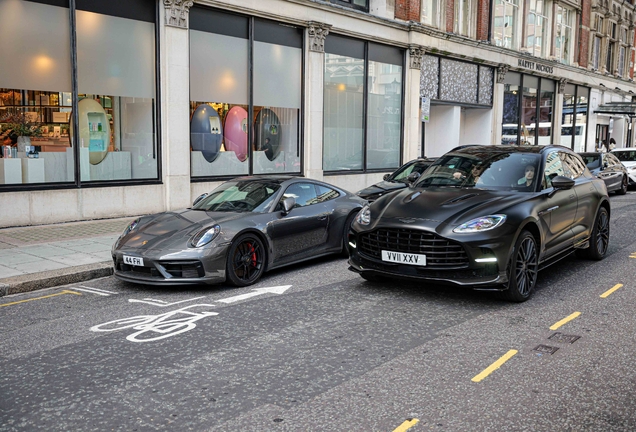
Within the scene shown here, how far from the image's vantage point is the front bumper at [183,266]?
291 inches

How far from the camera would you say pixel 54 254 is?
955 cm

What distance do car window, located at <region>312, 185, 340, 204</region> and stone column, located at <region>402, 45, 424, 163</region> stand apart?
13305 mm

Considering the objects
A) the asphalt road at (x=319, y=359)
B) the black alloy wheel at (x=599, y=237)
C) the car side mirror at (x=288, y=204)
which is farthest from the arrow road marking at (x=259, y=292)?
the black alloy wheel at (x=599, y=237)

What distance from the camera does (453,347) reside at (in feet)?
17.6

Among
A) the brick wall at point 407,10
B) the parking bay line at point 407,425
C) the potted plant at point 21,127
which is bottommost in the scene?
the parking bay line at point 407,425

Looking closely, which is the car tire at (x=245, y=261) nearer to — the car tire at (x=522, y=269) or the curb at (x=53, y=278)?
the curb at (x=53, y=278)

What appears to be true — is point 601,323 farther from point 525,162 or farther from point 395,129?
point 395,129

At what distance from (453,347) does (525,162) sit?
Answer: 346cm

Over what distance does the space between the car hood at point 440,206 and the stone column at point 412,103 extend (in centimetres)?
1530

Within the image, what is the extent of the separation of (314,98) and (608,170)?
10.5m

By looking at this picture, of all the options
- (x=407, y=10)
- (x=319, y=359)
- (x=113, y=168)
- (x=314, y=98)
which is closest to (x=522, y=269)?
(x=319, y=359)

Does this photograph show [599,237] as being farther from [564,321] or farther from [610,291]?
[564,321]

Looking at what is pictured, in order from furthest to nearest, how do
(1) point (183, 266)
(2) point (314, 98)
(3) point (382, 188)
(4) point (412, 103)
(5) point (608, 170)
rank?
(4) point (412, 103)
(5) point (608, 170)
(2) point (314, 98)
(3) point (382, 188)
(1) point (183, 266)

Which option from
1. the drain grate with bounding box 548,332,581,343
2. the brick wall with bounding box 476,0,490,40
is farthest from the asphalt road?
the brick wall with bounding box 476,0,490,40
